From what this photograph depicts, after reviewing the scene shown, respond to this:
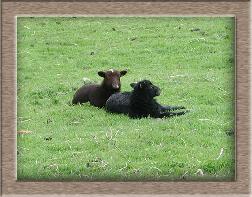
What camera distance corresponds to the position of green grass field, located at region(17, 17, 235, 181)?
13898 millimetres

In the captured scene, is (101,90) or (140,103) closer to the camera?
(140,103)

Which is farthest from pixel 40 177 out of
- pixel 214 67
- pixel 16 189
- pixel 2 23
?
pixel 214 67

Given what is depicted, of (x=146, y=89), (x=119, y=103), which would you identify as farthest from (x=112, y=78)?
(x=146, y=89)

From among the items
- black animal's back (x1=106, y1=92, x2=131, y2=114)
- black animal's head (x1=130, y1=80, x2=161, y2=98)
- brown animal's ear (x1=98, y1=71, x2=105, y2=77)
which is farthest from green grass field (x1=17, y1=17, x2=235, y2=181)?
→ black animal's back (x1=106, y1=92, x2=131, y2=114)

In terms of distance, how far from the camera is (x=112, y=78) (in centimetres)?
1845

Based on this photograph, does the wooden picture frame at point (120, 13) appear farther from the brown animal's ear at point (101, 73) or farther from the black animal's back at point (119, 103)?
the brown animal's ear at point (101, 73)

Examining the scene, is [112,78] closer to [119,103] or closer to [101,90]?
[119,103]

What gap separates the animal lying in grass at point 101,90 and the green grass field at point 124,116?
379 millimetres

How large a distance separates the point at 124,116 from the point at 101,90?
7.78 ft

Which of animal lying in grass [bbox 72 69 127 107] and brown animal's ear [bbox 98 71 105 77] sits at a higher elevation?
brown animal's ear [bbox 98 71 105 77]

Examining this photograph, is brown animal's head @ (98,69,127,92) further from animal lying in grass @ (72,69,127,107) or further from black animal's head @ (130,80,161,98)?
black animal's head @ (130,80,161,98)

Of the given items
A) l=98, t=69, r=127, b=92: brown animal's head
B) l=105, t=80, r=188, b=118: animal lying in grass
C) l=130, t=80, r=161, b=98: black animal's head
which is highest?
l=98, t=69, r=127, b=92: brown animal's head

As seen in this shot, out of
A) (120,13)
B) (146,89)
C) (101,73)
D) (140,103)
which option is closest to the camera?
(120,13)

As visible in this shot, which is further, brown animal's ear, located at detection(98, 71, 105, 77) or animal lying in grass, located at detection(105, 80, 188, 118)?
brown animal's ear, located at detection(98, 71, 105, 77)
